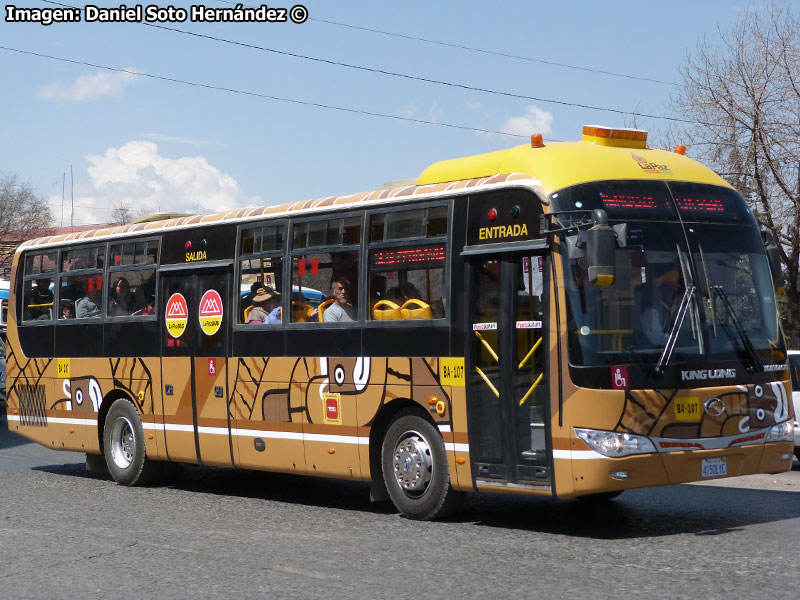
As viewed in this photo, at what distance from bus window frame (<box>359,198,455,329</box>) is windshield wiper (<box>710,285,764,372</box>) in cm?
231

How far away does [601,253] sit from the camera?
9398mm

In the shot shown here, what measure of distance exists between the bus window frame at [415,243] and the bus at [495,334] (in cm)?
2

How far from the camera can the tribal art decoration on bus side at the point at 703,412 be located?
9.69 m

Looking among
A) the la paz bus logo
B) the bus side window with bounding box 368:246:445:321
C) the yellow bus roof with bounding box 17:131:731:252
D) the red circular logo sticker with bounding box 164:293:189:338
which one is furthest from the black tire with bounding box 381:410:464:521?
the red circular logo sticker with bounding box 164:293:189:338

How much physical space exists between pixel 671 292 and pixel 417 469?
112 inches

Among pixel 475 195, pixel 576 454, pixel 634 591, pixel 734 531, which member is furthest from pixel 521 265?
pixel 634 591

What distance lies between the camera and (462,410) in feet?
35.2

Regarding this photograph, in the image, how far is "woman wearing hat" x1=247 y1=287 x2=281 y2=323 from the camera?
12.9 m

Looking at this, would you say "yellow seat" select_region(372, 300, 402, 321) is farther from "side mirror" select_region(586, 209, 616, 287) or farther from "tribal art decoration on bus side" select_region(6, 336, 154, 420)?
"tribal art decoration on bus side" select_region(6, 336, 154, 420)

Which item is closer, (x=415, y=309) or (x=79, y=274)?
(x=415, y=309)

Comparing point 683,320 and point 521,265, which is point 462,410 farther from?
point 683,320

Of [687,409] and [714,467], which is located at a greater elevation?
[687,409]

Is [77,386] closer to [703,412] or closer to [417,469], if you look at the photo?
[417,469]

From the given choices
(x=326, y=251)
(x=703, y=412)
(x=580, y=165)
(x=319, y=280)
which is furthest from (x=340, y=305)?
(x=703, y=412)
